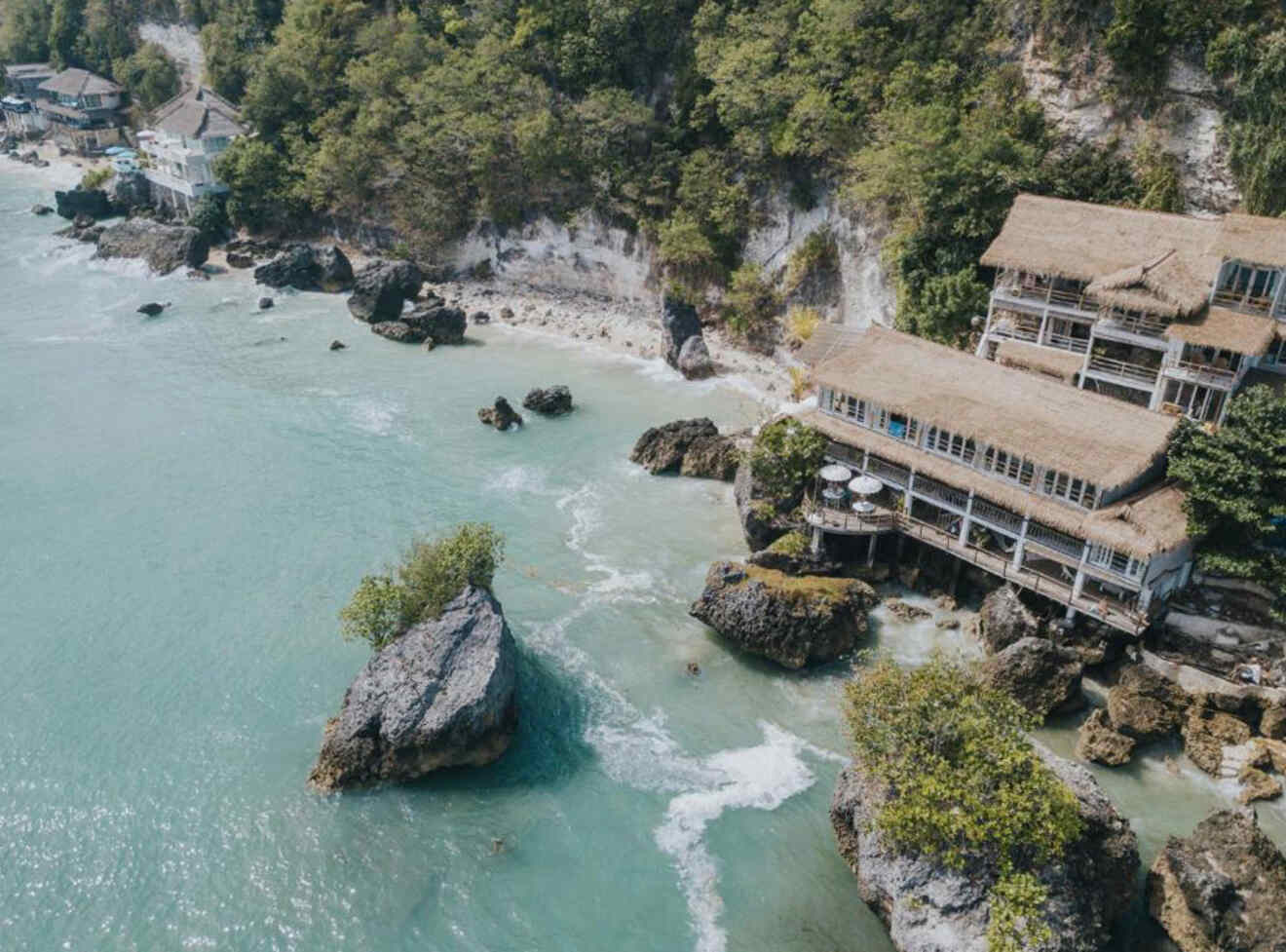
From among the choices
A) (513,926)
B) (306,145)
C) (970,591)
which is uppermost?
(306,145)

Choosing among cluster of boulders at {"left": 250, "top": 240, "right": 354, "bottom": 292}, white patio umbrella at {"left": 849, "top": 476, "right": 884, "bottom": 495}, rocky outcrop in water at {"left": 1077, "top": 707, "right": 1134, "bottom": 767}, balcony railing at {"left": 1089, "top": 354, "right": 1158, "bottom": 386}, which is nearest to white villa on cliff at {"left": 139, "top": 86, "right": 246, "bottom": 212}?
cluster of boulders at {"left": 250, "top": 240, "right": 354, "bottom": 292}

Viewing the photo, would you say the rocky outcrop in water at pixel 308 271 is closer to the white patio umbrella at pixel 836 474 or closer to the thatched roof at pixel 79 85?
the white patio umbrella at pixel 836 474

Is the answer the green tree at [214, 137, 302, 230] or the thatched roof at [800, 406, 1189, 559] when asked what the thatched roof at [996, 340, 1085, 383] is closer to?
the thatched roof at [800, 406, 1189, 559]

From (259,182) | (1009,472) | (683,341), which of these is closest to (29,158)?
(259,182)

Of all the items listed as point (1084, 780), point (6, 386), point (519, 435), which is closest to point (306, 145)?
point (6, 386)

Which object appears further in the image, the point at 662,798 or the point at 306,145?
the point at 306,145

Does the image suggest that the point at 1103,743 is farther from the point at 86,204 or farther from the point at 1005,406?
the point at 86,204

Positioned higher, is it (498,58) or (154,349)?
(498,58)

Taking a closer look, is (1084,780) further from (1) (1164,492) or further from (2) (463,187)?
(2) (463,187)
